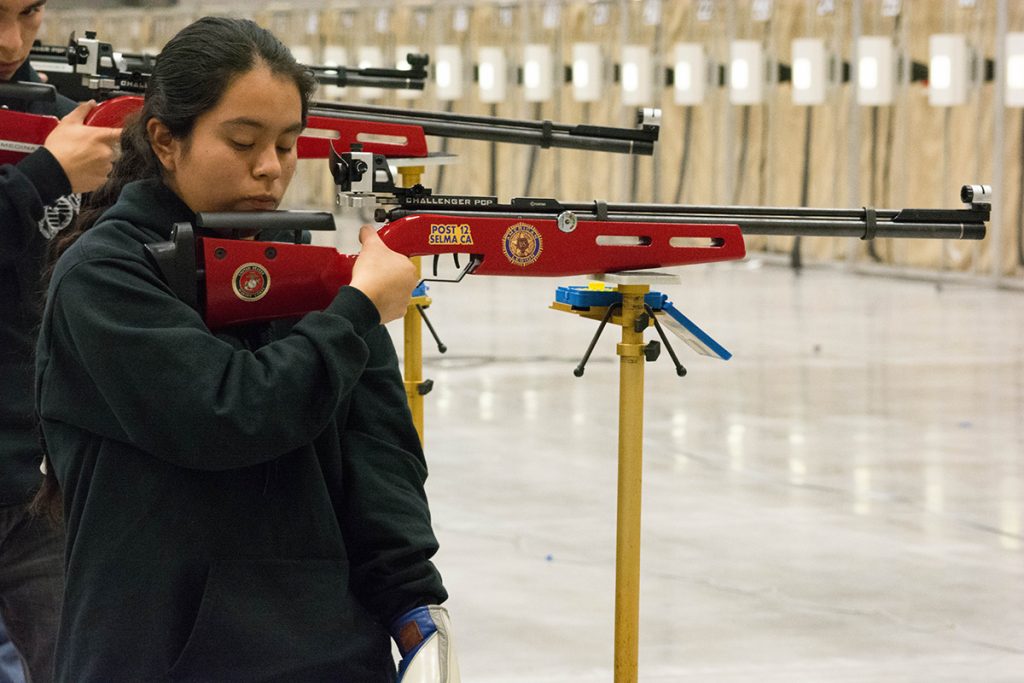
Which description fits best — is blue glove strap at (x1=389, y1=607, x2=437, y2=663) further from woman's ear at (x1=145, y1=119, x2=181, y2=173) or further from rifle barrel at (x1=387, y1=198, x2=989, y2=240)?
rifle barrel at (x1=387, y1=198, x2=989, y2=240)

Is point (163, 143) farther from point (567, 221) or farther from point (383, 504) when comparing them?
point (567, 221)

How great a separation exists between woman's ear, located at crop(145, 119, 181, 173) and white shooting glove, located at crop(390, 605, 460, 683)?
0.60 metres

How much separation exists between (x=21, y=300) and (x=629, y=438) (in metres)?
1.19

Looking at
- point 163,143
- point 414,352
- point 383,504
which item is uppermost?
point 163,143

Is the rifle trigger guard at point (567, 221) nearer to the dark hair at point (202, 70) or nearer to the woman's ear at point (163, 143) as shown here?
the dark hair at point (202, 70)

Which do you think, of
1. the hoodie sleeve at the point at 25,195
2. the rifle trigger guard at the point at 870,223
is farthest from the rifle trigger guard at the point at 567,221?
the hoodie sleeve at the point at 25,195

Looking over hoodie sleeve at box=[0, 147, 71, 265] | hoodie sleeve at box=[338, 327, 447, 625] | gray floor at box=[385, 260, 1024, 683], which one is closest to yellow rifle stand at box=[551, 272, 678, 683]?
gray floor at box=[385, 260, 1024, 683]

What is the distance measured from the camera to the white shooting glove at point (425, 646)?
1.72 meters

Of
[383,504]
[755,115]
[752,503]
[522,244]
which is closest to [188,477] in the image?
[383,504]

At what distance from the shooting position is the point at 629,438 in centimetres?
296

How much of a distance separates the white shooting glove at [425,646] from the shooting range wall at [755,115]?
10528mm

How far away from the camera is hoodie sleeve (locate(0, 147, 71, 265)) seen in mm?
2375

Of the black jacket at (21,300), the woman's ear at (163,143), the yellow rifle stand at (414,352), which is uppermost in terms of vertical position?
the woman's ear at (163,143)

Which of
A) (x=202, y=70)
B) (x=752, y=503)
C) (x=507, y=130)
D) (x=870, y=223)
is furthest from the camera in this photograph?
(x=752, y=503)
